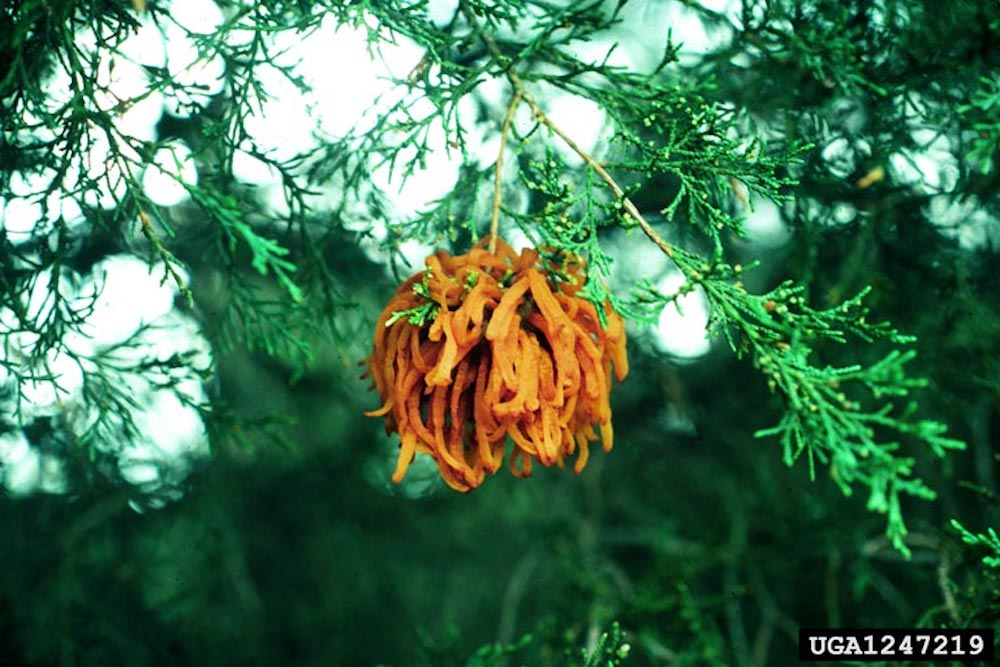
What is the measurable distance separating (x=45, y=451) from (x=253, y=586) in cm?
145

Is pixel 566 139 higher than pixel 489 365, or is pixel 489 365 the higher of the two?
pixel 566 139

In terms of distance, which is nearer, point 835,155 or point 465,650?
point 835,155

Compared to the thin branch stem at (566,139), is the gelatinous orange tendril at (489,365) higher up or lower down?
lower down

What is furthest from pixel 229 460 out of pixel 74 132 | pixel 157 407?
pixel 74 132

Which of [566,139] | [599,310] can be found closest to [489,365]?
[599,310]

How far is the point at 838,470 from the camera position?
1.50m

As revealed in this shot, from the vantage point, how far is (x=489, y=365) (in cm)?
164

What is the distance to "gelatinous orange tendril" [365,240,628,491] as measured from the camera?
1593mm

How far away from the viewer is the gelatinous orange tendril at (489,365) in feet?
5.23

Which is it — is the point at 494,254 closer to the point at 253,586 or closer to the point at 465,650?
the point at 253,586

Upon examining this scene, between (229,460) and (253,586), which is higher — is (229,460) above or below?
above

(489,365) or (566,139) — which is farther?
(566,139)

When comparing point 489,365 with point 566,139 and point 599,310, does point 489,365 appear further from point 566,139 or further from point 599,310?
point 566,139

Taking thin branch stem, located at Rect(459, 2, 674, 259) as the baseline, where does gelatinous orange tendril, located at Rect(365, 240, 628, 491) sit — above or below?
below
